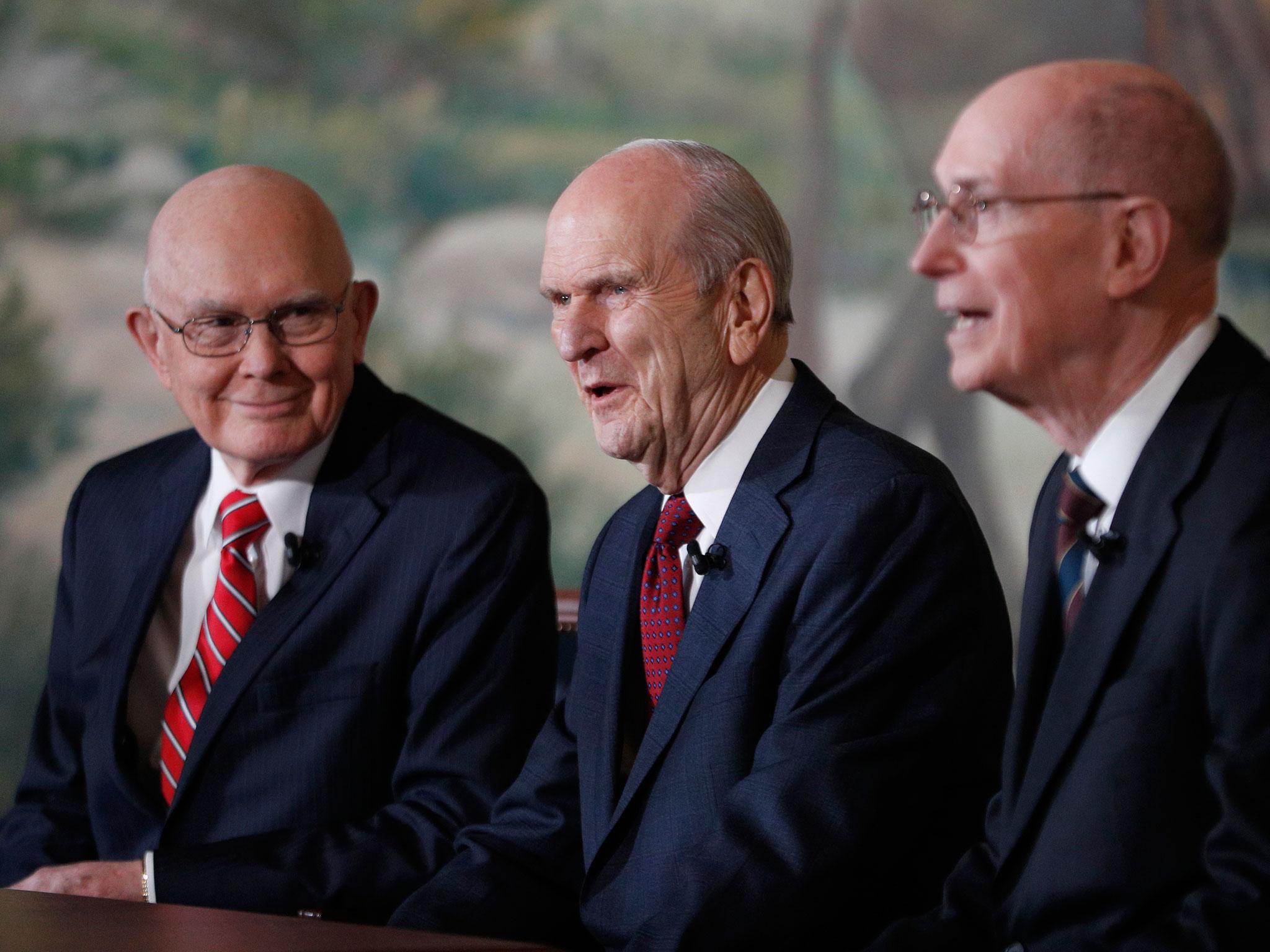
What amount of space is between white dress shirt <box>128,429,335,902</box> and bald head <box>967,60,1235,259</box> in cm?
156

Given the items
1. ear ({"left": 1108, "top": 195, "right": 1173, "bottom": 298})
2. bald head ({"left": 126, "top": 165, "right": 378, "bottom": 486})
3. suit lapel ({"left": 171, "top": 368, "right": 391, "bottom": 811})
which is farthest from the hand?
ear ({"left": 1108, "top": 195, "right": 1173, "bottom": 298})

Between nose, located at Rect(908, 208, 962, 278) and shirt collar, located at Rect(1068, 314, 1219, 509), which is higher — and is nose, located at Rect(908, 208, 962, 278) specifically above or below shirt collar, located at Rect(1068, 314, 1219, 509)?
above

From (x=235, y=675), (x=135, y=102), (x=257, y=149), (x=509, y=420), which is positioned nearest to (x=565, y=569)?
(x=509, y=420)

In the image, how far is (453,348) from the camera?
580 cm

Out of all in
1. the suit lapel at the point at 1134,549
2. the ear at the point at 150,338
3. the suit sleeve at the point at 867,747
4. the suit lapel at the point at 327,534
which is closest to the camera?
the suit lapel at the point at 1134,549

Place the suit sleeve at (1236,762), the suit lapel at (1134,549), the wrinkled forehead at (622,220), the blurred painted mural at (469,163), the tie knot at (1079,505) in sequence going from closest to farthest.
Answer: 1. the suit sleeve at (1236,762)
2. the suit lapel at (1134,549)
3. the tie knot at (1079,505)
4. the wrinkled forehead at (622,220)
5. the blurred painted mural at (469,163)

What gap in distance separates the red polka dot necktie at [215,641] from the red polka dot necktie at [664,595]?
79 centimetres

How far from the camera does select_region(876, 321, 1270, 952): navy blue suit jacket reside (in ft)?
4.81

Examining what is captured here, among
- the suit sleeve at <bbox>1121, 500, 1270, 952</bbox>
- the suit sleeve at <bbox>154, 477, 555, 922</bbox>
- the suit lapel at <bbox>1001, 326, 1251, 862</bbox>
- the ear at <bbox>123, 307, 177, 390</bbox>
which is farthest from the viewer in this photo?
the ear at <bbox>123, 307, 177, 390</bbox>

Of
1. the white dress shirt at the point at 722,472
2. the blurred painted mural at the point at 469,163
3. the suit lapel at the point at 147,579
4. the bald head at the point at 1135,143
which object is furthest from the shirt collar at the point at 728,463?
the blurred painted mural at the point at 469,163

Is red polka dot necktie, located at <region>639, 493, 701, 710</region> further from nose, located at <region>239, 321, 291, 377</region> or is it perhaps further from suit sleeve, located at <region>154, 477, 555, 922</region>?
nose, located at <region>239, 321, 291, 377</region>

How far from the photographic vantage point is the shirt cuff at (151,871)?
8.02ft

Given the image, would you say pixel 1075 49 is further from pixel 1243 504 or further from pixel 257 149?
pixel 1243 504

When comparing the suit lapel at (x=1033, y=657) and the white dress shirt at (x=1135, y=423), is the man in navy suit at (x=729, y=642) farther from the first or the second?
the white dress shirt at (x=1135, y=423)
